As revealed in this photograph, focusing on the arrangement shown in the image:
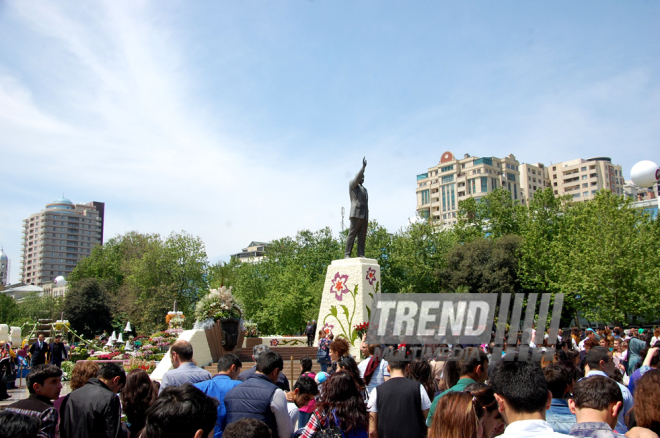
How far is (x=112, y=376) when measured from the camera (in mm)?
4043

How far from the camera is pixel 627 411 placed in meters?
4.11

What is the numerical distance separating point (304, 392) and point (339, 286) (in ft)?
38.8

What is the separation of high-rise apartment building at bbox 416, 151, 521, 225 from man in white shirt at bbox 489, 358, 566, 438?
77902 mm

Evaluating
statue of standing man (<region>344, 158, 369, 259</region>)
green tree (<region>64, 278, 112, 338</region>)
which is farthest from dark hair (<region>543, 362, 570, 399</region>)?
green tree (<region>64, 278, 112, 338</region>)

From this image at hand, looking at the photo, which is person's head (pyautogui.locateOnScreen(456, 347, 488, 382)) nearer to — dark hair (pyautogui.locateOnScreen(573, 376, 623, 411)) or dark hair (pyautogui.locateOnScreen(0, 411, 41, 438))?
dark hair (pyautogui.locateOnScreen(573, 376, 623, 411))

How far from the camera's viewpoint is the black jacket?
3605 mm

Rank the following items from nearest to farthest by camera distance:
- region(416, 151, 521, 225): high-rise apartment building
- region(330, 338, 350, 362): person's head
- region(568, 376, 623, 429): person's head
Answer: region(568, 376, 623, 429): person's head → region(330, 338, 350, 362): person's head → region(416, 151, 521, 225): high-rise apartment building

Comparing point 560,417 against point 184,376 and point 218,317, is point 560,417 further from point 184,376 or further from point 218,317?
point 218,317

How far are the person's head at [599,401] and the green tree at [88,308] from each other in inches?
2050

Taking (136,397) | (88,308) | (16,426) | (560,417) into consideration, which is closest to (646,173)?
(560,417)

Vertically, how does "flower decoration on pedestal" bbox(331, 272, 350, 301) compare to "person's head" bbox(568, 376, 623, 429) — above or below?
above

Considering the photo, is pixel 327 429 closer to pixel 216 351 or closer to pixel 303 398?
pixel 303 398

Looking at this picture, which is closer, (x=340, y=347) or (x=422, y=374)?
(x=422, y=374)

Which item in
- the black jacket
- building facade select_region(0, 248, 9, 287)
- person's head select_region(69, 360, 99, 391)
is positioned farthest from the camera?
building facade select_region(0, 248, 9, 287)
